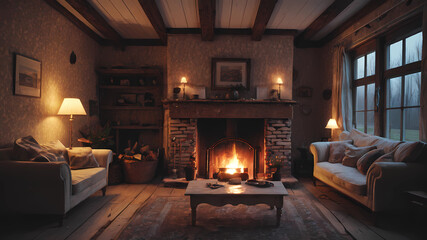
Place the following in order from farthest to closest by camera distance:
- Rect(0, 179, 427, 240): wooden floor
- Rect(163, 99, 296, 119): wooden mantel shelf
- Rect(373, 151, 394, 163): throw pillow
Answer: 1. Rect(163, 99, 296, 119): wooden mantel shelf
2. Rect(373, 151, 394, 163): throw pillow
3. Rect(0, 179, 427, 240): wooden floor

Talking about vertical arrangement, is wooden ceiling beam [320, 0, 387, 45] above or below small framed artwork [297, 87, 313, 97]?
above

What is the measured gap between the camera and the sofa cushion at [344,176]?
2479 mm

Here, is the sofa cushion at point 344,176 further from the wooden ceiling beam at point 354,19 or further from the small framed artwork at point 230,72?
the wooden ceiling beam at point 354,19

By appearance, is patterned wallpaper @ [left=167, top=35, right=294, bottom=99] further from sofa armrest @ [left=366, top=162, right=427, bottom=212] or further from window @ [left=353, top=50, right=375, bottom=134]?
sofa armrest @ [left=366, top=162, right=427, bottom=212]

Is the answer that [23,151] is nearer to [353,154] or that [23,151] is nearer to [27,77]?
[27,77]

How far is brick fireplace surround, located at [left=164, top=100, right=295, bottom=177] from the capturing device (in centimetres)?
382

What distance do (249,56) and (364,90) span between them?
2.04 m

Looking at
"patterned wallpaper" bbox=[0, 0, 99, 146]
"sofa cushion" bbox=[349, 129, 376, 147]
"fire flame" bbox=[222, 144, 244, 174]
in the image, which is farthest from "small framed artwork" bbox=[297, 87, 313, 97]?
"patterned wallpaper" bbox=[0, 0, 99, 146]

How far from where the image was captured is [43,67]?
3068 millimetres

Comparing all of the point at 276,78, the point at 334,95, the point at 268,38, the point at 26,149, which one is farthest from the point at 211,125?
the point at 26,149

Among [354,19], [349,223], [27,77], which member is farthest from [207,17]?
[349,223]

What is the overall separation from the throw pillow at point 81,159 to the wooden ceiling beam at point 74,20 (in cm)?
207

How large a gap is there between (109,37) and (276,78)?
325cm

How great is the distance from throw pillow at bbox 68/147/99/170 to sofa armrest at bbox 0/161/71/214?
69 centimetres
